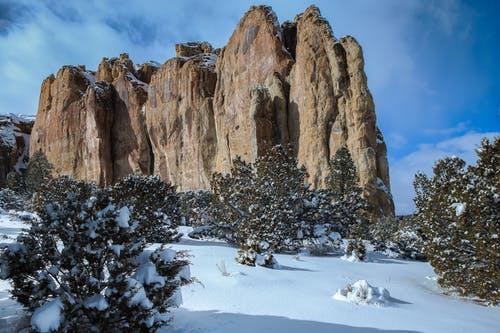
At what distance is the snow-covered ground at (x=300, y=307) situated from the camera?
5.17 meters

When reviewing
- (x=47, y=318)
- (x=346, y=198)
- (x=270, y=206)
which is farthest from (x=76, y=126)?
(x=47, y=318)

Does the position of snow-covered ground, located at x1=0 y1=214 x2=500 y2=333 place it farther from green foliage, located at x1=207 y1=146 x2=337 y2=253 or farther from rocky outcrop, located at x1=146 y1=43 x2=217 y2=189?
rocky outcrop, located at x1=146 y1=43 x2=217 y2=189

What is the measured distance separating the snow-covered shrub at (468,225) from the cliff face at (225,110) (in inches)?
1020

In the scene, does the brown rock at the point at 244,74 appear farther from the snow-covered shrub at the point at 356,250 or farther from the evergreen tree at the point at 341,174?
the snow-covered shrub at the point at 356,250

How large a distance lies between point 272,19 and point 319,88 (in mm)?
17250

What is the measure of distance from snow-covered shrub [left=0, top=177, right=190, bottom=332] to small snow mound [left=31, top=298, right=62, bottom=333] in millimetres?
207

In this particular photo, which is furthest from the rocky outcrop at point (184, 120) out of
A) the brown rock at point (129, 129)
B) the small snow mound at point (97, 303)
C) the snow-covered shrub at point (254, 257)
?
the small snow mound at point (97, 303)

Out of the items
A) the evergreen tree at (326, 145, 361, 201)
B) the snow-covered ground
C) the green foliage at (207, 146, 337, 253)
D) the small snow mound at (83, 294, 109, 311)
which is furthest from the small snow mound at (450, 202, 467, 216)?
the evergreen tree at (326, 145, 361, 201)

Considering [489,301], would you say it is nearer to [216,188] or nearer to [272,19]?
[216,188]

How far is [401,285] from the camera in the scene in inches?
358

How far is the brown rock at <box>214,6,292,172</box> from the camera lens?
49.1 metres

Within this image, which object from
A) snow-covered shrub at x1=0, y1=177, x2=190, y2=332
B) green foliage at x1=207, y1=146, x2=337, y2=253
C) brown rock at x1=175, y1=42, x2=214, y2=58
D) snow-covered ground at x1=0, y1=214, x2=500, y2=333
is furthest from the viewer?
brown rock at x1=175, y1=42, x2=214, y2=58

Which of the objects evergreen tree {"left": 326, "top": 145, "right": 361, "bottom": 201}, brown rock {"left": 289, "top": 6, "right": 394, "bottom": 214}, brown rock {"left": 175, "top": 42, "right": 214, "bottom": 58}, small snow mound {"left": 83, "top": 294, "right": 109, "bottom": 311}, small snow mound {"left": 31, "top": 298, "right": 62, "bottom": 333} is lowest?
small snow mound {"left": 31, "top": 298, "right": 62, "bottom": 333}

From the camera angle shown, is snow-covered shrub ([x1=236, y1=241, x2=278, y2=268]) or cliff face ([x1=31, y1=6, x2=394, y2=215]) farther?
cliff face ([x1=31, y1=6, x2=394, y2=215])
